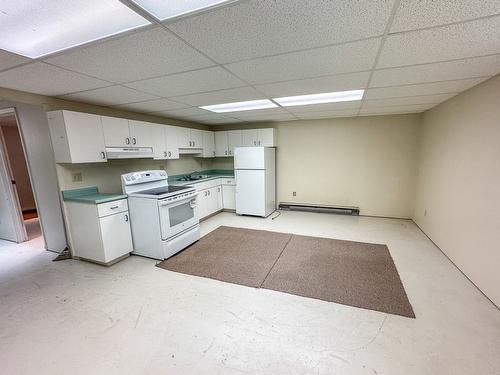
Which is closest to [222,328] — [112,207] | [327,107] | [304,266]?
[304,266]

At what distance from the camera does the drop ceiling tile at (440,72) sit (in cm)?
185

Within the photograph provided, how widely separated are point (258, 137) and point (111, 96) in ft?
9.97

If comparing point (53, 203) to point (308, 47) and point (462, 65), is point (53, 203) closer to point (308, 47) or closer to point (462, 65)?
point (308, 47)

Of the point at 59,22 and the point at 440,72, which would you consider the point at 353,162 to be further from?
the point at 59,22

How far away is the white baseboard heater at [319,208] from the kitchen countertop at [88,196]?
11.8ft

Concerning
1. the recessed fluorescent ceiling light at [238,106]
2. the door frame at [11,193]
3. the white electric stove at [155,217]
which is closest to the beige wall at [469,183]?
the recessed fluorescent ceiling light at [238,106]

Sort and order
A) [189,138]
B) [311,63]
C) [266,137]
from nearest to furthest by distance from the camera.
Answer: [311,63] < [189,138] < [266,137]

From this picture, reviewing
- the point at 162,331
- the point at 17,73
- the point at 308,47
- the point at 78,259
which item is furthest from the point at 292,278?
the point at 17,73

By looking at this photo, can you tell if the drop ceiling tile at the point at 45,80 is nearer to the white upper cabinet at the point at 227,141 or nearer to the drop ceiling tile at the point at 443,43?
the drop ceiling tile at the point at 443,43

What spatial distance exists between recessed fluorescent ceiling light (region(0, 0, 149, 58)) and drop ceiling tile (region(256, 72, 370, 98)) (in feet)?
4.95

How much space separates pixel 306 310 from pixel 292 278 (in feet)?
1.74

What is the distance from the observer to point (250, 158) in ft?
15.7

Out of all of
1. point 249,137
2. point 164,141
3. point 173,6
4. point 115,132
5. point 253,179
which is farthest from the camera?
point 249,137

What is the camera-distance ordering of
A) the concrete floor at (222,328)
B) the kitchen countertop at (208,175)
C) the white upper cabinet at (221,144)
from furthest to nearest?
the white upper cabinet at (221,144) → the kitchen countertop at (208,175) → the concrete floor at (222,328)
